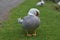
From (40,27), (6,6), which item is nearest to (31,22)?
(40,27)

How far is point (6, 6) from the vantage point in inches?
356

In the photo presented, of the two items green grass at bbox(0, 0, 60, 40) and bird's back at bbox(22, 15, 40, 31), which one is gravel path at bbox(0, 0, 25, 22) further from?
bird's back at bbox(22, 15, 40, 31)

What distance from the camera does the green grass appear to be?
545cm

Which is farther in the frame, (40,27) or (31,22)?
(40,27)

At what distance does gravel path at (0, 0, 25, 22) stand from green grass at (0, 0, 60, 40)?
0.22 meters

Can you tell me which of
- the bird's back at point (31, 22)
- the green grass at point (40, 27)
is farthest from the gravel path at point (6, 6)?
the bird's back at point (31, 22)

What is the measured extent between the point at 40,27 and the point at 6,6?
3.22 meters

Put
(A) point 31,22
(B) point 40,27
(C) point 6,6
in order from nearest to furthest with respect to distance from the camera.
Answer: (A) point 31,22 < (B) point 40,27 < (C) point 6,6

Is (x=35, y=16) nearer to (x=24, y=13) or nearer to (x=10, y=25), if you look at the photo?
(x=10, y=25)

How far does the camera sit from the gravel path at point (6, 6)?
7.61 metres

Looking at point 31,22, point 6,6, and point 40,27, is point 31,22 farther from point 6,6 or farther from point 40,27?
point 6,6

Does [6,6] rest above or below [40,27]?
above

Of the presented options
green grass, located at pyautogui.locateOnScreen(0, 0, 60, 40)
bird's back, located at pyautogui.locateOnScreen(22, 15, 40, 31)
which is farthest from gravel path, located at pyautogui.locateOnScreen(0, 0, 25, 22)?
bird's back, located at pyautogui.locateOnScreen(22, 15, 40, 31)

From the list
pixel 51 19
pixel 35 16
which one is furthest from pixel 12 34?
pixel 51 19
